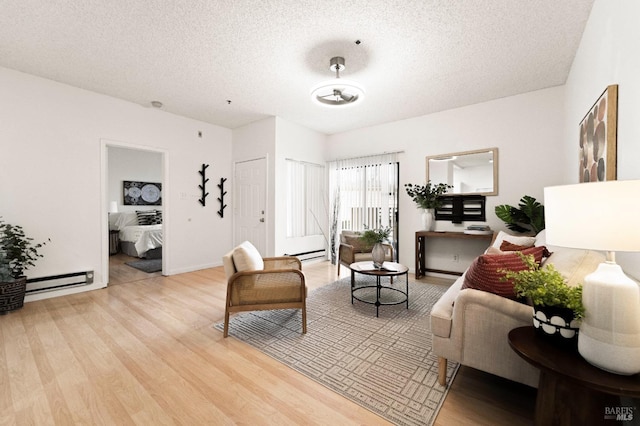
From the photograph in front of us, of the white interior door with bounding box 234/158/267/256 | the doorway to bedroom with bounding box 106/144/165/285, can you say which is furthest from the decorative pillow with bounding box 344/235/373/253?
the doorway to bedroom with bounding box 106/144/165/285

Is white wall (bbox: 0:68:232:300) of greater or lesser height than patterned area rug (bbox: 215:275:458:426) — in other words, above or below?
above

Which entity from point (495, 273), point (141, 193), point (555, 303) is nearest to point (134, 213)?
point (141, 193)

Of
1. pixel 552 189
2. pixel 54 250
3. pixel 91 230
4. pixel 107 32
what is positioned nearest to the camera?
pixel 552 189

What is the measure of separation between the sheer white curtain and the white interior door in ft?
4.91

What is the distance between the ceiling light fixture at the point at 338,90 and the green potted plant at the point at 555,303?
7.12 ft

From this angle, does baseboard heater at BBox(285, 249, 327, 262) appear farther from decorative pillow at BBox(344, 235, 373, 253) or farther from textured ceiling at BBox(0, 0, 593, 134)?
textured ceiling at BBox(0, 0, 593, 134)

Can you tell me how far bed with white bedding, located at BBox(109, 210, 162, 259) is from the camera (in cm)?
548

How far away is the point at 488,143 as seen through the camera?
4.02 metres

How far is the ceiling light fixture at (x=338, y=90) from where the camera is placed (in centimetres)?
263

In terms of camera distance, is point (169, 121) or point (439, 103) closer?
point (439, 103)

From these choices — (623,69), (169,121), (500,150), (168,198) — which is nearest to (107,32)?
(169,121)

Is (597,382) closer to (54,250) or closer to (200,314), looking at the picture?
(200,314)

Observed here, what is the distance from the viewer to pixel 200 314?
115 inches

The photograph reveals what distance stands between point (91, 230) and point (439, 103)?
5.29 meters
